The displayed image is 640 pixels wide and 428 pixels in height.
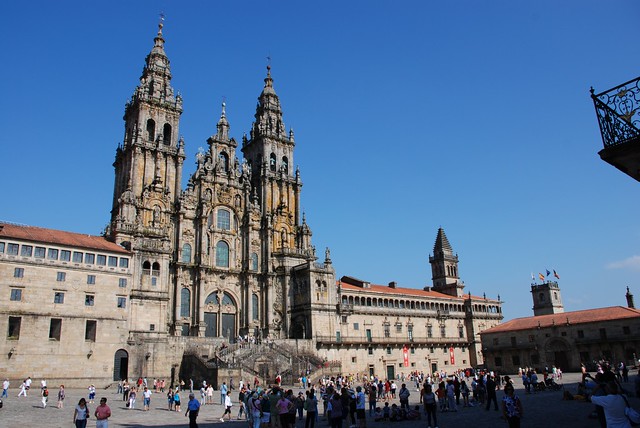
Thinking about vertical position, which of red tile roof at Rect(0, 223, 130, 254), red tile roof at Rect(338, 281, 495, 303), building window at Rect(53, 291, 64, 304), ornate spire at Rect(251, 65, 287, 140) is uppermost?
ornate spire at Rect(251, 65, 287, 140)

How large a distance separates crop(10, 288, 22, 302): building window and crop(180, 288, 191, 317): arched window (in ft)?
58.8

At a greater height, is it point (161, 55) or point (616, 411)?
point (161, 55)

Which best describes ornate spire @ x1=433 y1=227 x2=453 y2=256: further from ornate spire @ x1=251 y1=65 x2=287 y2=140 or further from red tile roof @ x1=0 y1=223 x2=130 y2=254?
red tile roof @ x1=0 y1=223 x2=130 y2=254

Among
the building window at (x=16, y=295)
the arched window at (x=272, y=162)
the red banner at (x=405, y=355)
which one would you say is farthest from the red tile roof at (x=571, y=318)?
the building window at (x=16, y=295)

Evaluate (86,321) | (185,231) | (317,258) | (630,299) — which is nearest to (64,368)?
(86,321)

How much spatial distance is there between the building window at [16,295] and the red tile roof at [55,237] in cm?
420

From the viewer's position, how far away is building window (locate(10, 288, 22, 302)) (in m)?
42.0

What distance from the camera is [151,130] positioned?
205 ft

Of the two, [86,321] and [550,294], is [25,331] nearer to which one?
[86,321]

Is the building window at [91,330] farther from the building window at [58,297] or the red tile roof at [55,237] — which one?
the red tile roof at [55,237]

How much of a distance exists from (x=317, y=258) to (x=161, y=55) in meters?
33.2

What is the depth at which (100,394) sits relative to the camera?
1596 inches

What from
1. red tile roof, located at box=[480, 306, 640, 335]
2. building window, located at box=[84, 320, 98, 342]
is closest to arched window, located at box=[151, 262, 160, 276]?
building window, located at box=[84, 320, 98, 342]

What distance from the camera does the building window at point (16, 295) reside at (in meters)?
42.0
